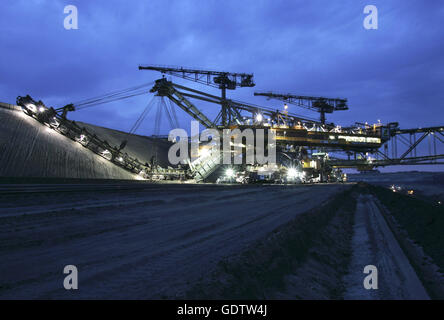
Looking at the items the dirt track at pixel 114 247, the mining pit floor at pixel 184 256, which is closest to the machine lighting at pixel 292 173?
the mining pit floor at pixel 184 256

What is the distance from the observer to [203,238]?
31.4 feet

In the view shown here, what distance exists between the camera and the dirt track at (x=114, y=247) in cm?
515

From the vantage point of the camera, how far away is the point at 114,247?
790 centimetres

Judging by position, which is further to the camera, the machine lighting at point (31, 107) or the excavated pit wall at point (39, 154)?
the machine lighting at point (31, 107)

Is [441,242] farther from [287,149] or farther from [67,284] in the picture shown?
[287,149]

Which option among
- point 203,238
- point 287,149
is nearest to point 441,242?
point 203,238

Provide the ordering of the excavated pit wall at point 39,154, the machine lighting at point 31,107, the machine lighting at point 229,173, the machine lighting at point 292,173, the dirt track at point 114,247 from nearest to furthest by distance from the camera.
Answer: the dirt track at point 114,247
the excavated pit wall at point 39,154
the machine lighting at point 31,107
the machine lighting at point 229,173
the machine lighting at point 292,173

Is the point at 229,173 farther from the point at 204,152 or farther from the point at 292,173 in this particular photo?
the point at 292,173

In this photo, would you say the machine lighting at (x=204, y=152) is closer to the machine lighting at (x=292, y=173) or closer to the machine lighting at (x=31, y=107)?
the machine lighting at (x=292, y=173)

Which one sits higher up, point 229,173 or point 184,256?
point 229,173

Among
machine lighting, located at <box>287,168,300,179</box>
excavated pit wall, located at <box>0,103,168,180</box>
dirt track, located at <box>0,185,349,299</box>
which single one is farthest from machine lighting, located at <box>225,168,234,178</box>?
dirt track, located at <box>0,185,349,299</box>

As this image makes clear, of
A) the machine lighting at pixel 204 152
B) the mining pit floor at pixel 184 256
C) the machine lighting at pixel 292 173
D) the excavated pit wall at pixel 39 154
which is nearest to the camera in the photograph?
the mining pit floor at pixel 184 256

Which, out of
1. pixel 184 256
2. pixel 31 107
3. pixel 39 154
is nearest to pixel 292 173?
pixel 39 154

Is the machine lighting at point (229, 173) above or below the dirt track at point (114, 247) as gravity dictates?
above
